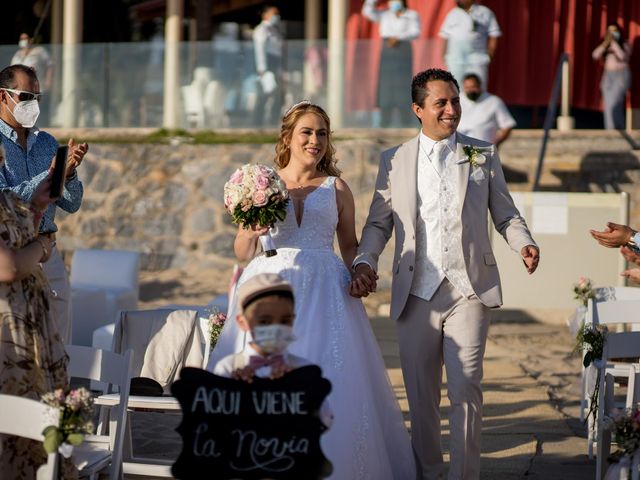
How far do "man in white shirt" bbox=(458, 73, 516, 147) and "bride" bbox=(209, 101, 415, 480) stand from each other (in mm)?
8067

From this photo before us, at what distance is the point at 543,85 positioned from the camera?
17.4 metres

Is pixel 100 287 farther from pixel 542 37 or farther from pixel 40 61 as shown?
pixel 542 37

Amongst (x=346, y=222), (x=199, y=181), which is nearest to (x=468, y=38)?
(x=199, y=181)

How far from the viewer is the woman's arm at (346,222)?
6.62 meters

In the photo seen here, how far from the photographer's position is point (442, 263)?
20.7 ft

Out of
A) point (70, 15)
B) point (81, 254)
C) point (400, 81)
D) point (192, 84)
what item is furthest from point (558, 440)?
point (70, 15)

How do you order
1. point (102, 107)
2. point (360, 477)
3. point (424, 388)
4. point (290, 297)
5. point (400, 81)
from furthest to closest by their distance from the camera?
point (102, 107)
point (400, 81)
point (424, 388)
point (360, 477)
point (290, 297)

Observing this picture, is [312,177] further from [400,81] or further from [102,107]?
[102,107]

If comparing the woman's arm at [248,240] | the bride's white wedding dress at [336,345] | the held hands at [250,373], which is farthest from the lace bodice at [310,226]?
the held hands at [250,373]

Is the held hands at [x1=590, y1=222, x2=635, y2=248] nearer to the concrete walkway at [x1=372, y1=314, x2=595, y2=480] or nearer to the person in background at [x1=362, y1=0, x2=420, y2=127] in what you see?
the concrete walkway at [x1=372, y1=314, x2=595, y2=480]

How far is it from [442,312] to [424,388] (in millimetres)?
406

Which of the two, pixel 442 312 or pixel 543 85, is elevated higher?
pixel 543 85

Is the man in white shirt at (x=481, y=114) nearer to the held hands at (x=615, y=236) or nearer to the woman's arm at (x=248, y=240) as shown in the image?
the held hands at (x=615, y=236)

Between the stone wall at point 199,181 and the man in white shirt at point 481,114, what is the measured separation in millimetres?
640
